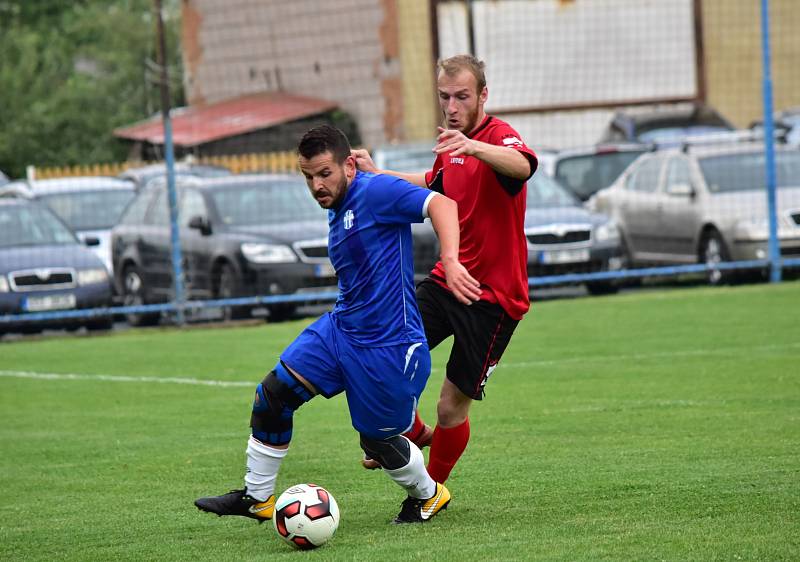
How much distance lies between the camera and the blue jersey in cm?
653

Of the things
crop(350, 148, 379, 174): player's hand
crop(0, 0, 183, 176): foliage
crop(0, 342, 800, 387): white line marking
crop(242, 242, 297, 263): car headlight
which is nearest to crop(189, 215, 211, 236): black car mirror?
crop(242, 242, 297, 263): car headlight

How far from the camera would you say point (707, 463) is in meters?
7.81

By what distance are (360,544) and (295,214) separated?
12.7 metres

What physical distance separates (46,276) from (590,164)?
917 centimetres

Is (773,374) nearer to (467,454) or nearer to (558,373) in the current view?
(558,373)

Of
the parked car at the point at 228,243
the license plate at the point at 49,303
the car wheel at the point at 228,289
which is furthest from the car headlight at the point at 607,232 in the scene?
the license plate at the point at 49,303

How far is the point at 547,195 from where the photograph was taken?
19.8 metres

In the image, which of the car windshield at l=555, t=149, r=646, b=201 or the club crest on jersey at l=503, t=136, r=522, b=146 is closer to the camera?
the club crest on jersey at l=503, t=136, r=522, b=146

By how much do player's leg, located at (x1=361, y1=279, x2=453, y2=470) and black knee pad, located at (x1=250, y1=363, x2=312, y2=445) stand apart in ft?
2.51

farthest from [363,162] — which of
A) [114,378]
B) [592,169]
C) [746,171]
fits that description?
[592,169]

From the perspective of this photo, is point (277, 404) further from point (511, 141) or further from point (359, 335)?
point (511, 141)

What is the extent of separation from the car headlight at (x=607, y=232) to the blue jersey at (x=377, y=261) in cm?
1253

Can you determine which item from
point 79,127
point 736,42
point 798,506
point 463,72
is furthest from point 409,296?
point 79,127

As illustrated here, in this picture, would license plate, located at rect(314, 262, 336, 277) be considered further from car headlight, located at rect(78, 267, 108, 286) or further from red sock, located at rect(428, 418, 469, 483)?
red sock, located at rect(428, 418, 469, 483)
